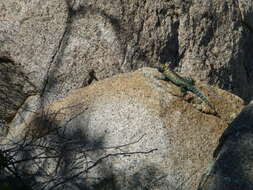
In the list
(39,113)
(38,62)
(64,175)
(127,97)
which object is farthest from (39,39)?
(64,175)

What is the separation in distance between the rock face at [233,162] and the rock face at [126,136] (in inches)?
21.3

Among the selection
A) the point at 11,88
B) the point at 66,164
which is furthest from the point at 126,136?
the point at 11,88

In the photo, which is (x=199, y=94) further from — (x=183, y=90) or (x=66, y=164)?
(x=66, y=164)

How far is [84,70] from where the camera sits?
6.74m

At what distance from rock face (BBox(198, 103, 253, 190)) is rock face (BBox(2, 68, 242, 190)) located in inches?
21.3

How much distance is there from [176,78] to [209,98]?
0.43 metres

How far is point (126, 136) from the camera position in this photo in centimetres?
564

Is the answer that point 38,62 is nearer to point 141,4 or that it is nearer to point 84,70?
point 84,70

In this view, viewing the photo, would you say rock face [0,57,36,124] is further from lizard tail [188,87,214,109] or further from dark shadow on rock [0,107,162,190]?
lizard tail [188,87,214,109]

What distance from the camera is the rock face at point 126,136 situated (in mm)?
5461

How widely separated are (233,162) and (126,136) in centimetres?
117

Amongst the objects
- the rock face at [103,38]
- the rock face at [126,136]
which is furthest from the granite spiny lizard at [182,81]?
the rock face at [103,38]

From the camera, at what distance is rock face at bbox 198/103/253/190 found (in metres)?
4.72

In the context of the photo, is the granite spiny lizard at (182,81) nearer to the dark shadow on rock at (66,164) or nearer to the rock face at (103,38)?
the rock face at (103,38)
